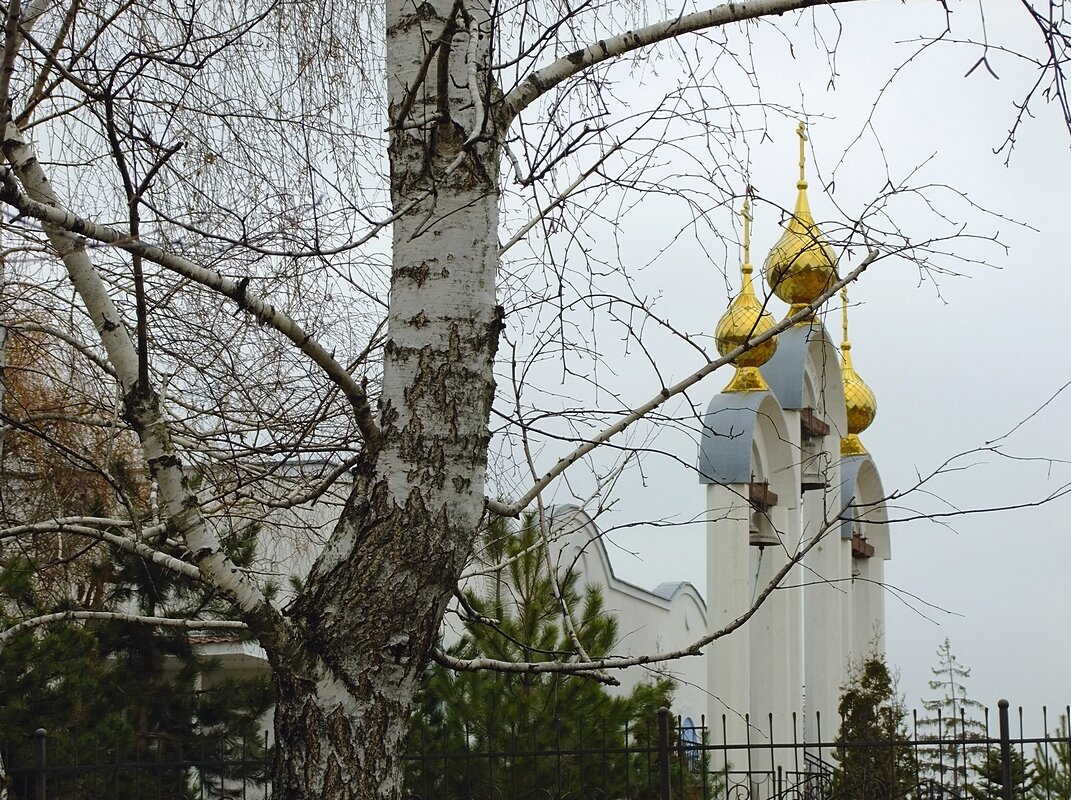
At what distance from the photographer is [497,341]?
2697 millimetres

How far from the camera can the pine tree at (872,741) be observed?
8.46 meters

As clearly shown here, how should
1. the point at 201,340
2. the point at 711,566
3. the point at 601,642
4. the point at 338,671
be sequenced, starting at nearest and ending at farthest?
1. the point at 338,671
2. the point at 201,340
3. the point at 601,642
4. the point at 711,566

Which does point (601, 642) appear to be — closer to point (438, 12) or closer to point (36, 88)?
point (36, 88)

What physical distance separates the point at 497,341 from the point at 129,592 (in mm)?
6203

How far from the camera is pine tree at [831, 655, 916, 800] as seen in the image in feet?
27.8

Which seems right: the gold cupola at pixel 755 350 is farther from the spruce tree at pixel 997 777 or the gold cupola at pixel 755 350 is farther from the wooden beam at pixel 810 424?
the spruce tree at pixel 997 777

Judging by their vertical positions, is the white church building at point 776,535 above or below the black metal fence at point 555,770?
above

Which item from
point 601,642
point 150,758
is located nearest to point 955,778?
point 601,642

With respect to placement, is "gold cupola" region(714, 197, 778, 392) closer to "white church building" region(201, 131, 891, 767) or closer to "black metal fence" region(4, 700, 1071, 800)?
"white church building" region(201, 131, 891, 767)

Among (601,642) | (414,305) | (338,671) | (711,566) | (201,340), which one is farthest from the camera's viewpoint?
(711,566)

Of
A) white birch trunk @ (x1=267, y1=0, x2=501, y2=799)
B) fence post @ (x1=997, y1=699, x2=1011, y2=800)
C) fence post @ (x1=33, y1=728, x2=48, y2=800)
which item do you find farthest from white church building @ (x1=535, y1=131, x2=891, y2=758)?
white birch trunk @ (x1=267, y1=0, x2=501, y2=799)

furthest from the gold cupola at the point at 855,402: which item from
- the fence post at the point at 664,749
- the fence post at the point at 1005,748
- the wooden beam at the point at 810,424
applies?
the fence post at the point at 664,749

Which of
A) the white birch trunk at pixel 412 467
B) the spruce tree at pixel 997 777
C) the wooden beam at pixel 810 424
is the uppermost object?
the wooden beam at pixel 810 424

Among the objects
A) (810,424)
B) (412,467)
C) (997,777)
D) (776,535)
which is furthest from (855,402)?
(412,467)
